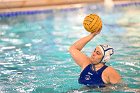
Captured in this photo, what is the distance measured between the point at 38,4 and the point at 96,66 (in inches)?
392

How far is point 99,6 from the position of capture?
49.5 ft

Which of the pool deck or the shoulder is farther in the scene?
the pool deck

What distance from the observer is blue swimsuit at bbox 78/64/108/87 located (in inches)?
192

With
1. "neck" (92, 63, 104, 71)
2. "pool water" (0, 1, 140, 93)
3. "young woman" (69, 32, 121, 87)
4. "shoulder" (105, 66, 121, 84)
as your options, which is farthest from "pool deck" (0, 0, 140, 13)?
"shoulder" (105, 66, 121, 84)

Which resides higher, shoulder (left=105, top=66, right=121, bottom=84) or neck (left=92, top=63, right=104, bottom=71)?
neck (left=92, top=63, right=104, bottom=71)

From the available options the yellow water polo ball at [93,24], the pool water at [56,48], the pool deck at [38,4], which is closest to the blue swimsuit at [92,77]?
the pool water at [56,48]

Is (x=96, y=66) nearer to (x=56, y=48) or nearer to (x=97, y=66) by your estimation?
(x=97, y=66)

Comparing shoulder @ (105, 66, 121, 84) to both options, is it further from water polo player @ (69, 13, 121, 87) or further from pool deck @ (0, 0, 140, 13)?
pool deck @ (0, 0, 140, 13)

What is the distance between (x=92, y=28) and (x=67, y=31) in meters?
5.99

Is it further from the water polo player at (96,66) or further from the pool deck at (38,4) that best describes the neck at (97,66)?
the pool deck at (38,4)

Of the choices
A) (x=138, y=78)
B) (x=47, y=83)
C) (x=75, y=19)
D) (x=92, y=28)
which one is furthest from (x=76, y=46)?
(x=75, y=19)

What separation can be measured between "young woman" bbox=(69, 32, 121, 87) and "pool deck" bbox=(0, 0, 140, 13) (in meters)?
8.84

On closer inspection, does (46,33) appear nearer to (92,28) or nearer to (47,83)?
(47,83)

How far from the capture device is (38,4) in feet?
47.8
